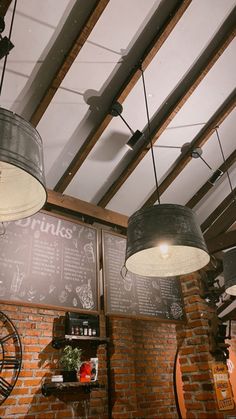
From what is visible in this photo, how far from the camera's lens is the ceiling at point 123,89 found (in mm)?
2807

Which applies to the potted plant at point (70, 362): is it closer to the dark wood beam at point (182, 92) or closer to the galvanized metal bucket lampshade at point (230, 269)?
the galvanized metal bucket lampshade at point (230, 269)

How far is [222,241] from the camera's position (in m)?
4.38

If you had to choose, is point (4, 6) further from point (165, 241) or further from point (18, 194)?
point (165, 241)

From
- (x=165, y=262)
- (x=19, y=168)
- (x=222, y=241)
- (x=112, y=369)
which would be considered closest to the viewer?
(x=19, y=168)

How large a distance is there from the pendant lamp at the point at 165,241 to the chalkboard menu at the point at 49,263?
1398 mm

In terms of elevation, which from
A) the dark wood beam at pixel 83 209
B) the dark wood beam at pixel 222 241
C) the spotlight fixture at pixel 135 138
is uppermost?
the spotlight fixture at pixel 135 138

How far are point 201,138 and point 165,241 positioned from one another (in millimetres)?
2545

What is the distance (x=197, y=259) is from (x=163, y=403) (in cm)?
476

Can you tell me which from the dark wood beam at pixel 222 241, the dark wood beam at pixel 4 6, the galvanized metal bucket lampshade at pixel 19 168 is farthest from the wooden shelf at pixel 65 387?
the dark wood beam at pixel 4 6

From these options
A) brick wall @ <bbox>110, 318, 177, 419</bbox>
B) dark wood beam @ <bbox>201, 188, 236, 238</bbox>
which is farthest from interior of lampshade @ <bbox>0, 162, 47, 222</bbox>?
dark wood beam @ <bbox>201, 188, 236, 238</bbox>

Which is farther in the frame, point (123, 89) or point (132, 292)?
point (132, 292)

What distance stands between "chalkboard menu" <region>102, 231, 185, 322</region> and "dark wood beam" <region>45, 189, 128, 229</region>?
192 mm

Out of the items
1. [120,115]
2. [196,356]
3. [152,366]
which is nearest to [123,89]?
[120,115]

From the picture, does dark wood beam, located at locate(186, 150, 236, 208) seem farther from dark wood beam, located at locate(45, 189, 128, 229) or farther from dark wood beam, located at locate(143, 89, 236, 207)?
dark wood beam, located at locate(45, 189, 128, 229)
